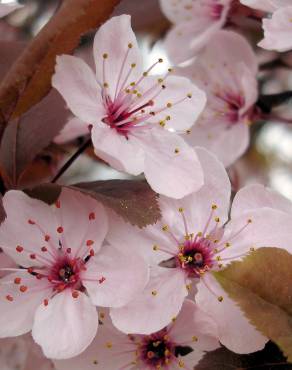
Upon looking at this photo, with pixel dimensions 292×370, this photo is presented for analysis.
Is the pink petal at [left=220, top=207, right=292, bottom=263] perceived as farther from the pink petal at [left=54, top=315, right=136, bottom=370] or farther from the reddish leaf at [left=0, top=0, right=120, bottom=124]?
the reddish leaf at [left=0, top=0, right=120, bottom=124]

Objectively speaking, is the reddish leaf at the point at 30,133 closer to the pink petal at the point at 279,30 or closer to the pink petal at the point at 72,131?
the pink petal at the point at 72,131

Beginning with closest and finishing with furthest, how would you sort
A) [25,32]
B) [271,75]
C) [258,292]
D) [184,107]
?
[258,292] → [184,107] → [25,32] → [271,75]

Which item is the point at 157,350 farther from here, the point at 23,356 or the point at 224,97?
the point at 224,97

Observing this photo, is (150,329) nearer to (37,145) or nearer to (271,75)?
(37,145)

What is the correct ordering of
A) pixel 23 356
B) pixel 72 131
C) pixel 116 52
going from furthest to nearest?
pixel 72 131 → pixel 23 356 → pixel 116 52

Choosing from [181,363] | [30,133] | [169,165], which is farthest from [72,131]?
[181,363]

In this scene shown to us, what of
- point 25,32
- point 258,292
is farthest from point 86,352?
point 25,32

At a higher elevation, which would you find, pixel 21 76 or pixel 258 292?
pixel 21 76
